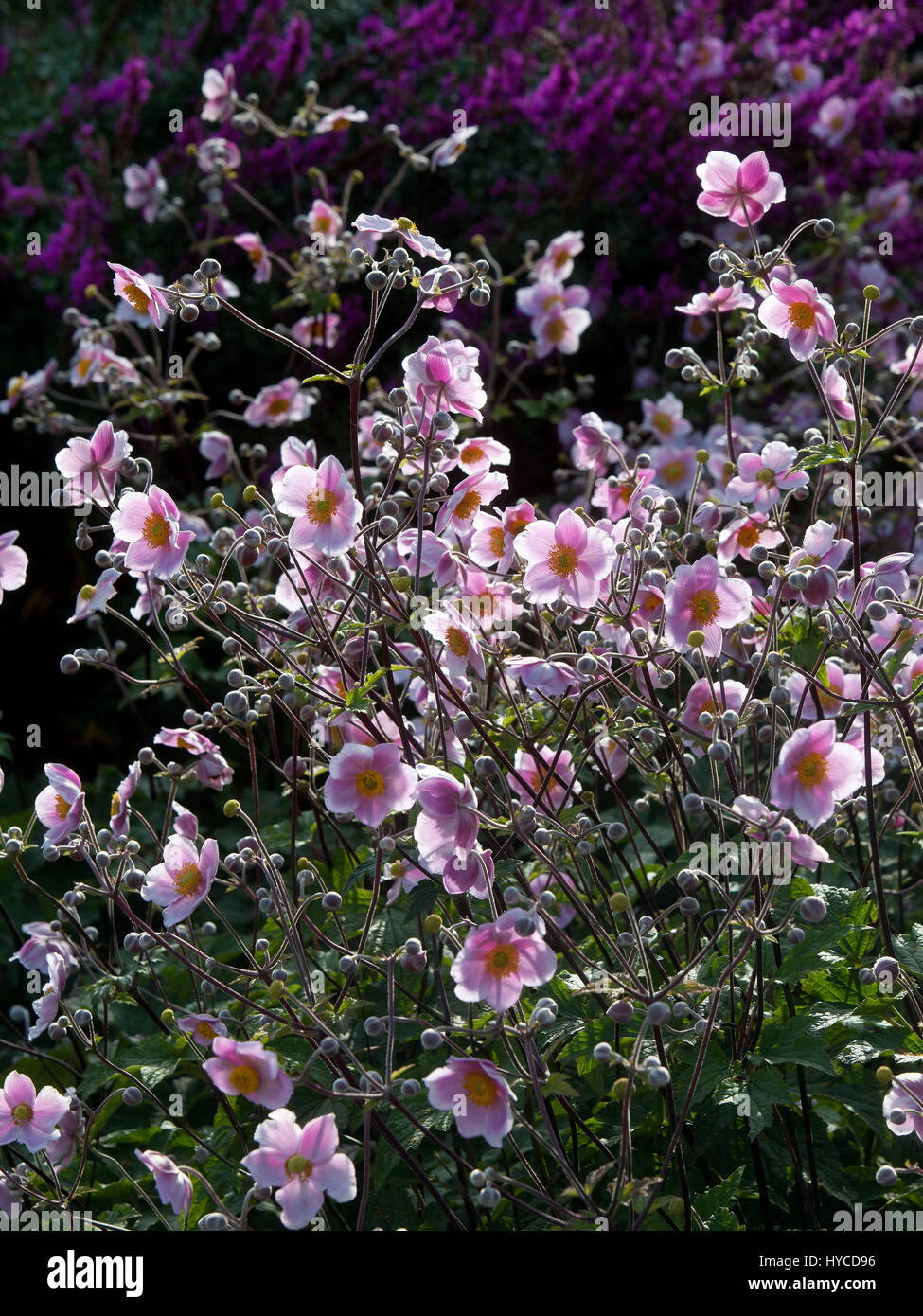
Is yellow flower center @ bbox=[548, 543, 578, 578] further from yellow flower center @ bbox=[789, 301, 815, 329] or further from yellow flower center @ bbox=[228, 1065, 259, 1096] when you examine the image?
yellow flower center @ bbox=[228, 1065, 259, 1096]

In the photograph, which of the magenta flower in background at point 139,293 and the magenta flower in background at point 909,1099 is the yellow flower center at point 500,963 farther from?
the magenta flower in background at point 139,293

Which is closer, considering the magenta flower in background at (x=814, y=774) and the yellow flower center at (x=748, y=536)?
the magenta flower in background at (x=814, y=774)

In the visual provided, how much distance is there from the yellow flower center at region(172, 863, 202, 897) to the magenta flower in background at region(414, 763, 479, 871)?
401 mm

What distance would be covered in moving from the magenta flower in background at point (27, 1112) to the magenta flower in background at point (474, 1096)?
2.05 feet

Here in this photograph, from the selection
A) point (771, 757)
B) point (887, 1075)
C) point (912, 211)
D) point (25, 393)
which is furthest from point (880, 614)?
point (912, 211)

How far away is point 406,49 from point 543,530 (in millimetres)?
4117

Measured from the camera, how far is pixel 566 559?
1.77m

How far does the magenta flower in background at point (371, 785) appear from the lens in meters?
1.61

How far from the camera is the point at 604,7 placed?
17.3 feet

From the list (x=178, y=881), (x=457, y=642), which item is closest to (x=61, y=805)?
(x=178, y=881)

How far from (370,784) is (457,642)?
0.30m

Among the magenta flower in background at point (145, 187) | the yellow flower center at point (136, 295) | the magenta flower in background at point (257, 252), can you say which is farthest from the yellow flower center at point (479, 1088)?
the magenta flower in background at point (145, 187)

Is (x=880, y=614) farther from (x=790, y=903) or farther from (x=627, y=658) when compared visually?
(x=790, y=903)

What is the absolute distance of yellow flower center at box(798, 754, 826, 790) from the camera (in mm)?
1452
